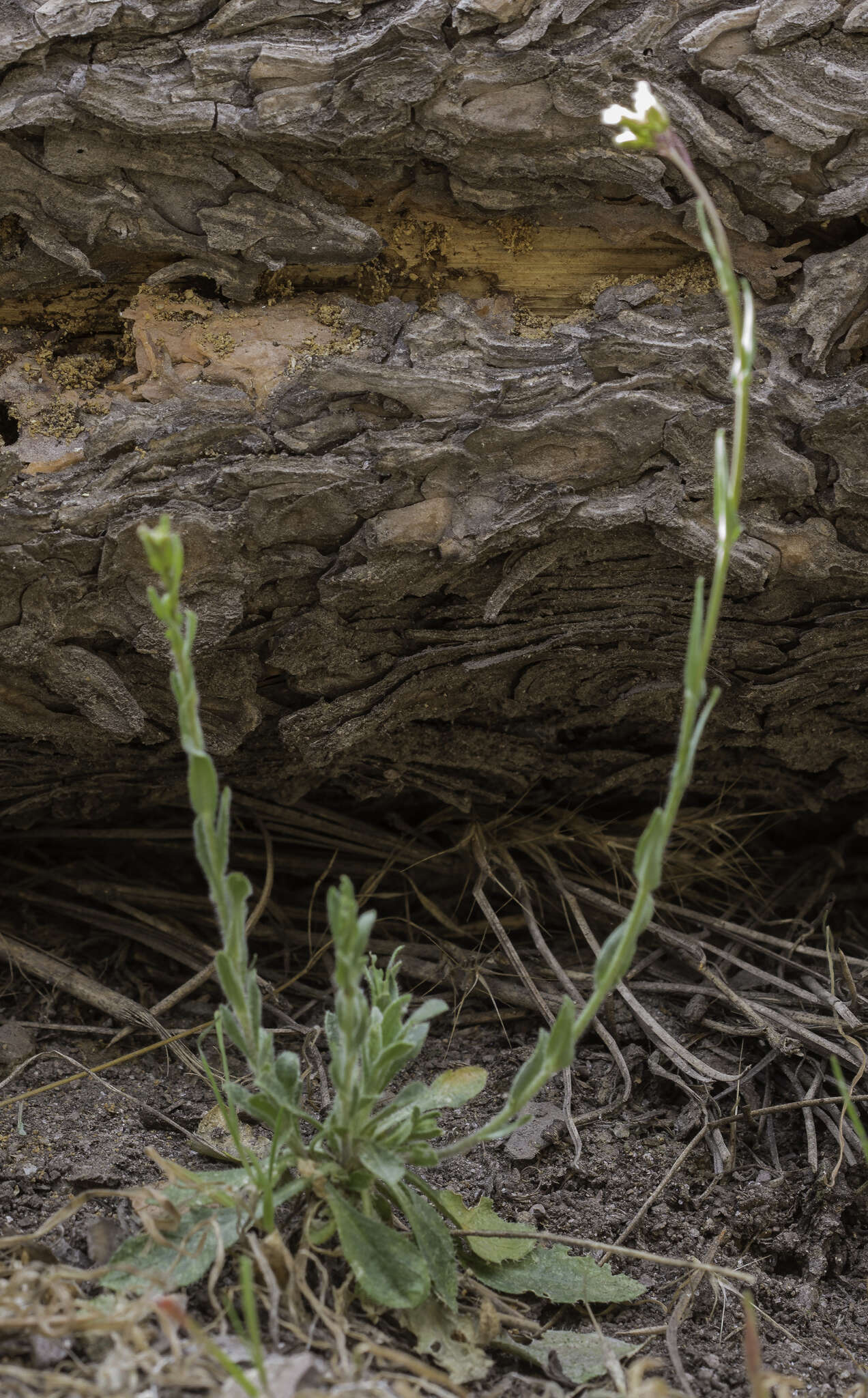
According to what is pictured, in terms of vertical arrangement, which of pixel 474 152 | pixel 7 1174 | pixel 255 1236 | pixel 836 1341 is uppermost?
pixel 474 152

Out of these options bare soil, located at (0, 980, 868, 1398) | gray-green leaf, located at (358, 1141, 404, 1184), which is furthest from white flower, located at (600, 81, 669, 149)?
bare soil, located at (0, 980, 868, 1398)

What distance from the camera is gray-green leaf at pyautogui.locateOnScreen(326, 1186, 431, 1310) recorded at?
115 cm

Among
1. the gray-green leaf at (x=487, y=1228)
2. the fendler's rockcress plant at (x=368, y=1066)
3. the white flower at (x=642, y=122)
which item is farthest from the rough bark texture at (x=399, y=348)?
the gray-green leaf at (x=487, y=1228)

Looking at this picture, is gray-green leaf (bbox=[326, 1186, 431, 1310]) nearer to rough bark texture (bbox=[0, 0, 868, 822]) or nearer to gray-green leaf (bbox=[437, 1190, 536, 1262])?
gray-green leaf (bbox=[437, 1190, 536, 1262])

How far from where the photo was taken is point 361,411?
1.61m

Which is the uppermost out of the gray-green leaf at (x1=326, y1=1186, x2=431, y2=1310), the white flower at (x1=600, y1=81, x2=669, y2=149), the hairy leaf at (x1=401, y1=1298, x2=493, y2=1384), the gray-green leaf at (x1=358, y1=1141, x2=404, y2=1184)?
the white flower at (x1=600, y1=81, x2=669, y2=149)

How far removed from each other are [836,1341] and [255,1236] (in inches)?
29.8

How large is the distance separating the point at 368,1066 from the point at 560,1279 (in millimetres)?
393

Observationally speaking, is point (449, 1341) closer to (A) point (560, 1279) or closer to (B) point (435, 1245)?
(B) point (435, 1245)

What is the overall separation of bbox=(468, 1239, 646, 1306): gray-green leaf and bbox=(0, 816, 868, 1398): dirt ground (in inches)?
1.5

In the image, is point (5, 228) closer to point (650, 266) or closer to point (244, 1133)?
point (650, 266)

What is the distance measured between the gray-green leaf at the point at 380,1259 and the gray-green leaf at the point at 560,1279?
0.16 metres

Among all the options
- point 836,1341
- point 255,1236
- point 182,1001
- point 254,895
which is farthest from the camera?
point 254,895

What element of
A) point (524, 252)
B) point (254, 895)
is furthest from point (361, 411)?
point (254, 895)
